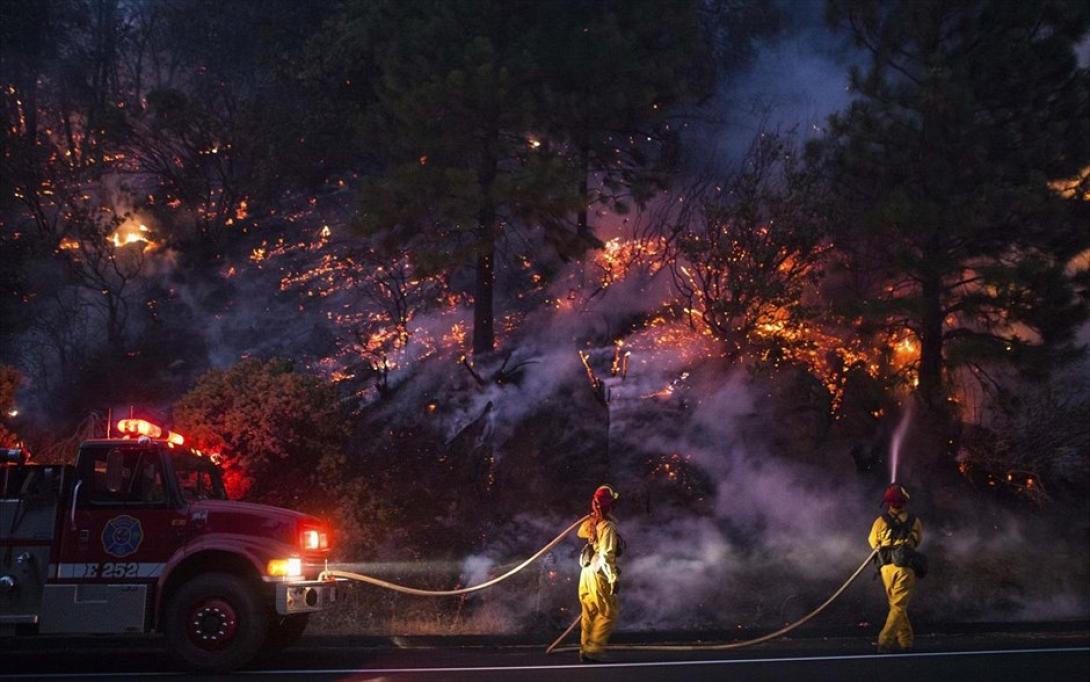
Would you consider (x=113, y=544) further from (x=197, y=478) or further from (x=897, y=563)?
(x=897, y=563)

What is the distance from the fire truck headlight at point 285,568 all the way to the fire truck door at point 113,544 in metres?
0.90

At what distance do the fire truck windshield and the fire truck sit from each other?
0.49 feet

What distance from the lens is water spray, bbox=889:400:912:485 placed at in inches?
626

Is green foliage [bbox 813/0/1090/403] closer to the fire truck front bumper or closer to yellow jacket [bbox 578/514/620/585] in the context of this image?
yellow jacket [bbox 578/514/620/585]

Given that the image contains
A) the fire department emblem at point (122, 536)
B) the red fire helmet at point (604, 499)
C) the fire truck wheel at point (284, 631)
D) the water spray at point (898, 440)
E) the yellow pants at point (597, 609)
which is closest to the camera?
the fire department emblem at point (122, 536)

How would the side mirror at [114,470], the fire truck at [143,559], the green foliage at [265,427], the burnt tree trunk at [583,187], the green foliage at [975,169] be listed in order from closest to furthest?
1. the side mirror at [114,470]
2. the fire truck at [143,559]
3. the green foliage at [975,169]
4. the green foliage at [265,427]
5. the burnt tree trunk at [583,187]

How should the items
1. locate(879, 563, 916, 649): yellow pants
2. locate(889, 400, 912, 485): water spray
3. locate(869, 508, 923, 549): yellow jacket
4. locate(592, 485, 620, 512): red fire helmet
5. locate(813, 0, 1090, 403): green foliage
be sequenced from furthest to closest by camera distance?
locate(889, 400, 912, 485): water spray
locate(813, 0, 1090, 403): green foliage
locate(869, 508, 923, 549): yellow jacket
locate(879, 563, 916, 649): yellow pants
locate(592, 485, 620, 512): red fire helmet

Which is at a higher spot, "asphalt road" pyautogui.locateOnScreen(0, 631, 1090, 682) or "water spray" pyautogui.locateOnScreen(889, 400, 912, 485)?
"water spray" pyautogui.locateOnScreen(889, 400, 912, 485)

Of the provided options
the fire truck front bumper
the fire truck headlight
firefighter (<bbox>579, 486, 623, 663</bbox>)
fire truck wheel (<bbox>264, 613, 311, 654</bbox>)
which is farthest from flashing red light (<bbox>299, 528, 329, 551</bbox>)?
firefighter (<bbox>579, 486, 623, 663</bbox>)

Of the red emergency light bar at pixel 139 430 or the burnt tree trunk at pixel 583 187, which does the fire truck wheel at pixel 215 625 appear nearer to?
the red emergency light bar at pixel 139 430

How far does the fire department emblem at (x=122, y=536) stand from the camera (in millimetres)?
9234

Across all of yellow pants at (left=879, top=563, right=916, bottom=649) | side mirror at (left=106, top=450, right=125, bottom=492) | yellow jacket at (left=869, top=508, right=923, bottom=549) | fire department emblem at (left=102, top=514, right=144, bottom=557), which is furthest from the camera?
yellow jacket at (left=869, top=508, right=923, bottom=549)

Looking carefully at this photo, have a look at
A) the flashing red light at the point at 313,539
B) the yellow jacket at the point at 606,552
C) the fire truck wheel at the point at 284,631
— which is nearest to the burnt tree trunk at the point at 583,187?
the yellow jacket at the point at 606,552

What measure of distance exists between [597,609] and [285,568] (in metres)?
2.92
